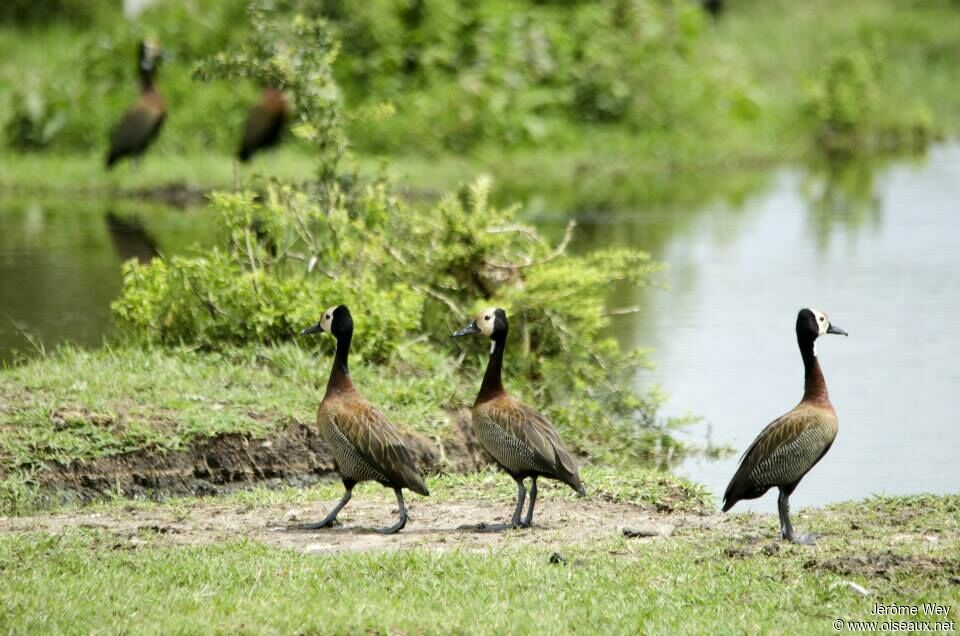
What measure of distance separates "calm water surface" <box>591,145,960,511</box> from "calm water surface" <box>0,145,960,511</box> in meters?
0.02

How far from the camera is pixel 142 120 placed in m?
20.6

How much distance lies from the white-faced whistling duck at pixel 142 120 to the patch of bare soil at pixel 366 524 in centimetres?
1366

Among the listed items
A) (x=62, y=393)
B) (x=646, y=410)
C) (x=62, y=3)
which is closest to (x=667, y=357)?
(x=646, y=410)

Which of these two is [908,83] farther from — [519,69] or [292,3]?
[292,3]

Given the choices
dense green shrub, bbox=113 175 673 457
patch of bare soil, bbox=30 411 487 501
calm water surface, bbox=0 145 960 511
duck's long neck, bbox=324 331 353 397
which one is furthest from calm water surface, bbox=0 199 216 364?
duck's long neck, bbox=324 331 353 397

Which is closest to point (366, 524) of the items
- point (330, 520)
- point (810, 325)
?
point (330, 520)

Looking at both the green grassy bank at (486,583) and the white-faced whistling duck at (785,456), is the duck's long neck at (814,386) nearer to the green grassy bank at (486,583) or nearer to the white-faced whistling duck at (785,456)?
the white-faced whistling duck at (785,456)

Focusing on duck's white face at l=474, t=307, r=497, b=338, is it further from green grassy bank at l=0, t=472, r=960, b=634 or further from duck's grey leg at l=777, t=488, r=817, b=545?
duck's grey leg at l=777, t=488, r=817, b=545

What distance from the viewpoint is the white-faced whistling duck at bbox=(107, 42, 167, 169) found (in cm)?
2062

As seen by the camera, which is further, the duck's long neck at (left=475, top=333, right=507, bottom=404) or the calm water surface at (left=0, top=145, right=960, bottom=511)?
the calm water surface at (left=0, top=145, right=960, bottom=511)

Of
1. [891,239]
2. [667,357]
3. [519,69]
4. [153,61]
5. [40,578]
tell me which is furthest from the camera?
[519,69]

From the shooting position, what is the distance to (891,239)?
61.6 feet

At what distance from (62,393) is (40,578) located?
113 inches

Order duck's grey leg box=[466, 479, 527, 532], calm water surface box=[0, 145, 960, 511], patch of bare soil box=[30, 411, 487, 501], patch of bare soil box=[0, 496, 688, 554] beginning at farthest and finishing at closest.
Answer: calm water surface box=[0, 145, 960, 511]
patch of bare soil box=[30, 411, 487, 501]
duck's grey leg box=[466, 479, 527, 532]
patch of bare soil box=[0, 496, 688, 554]
